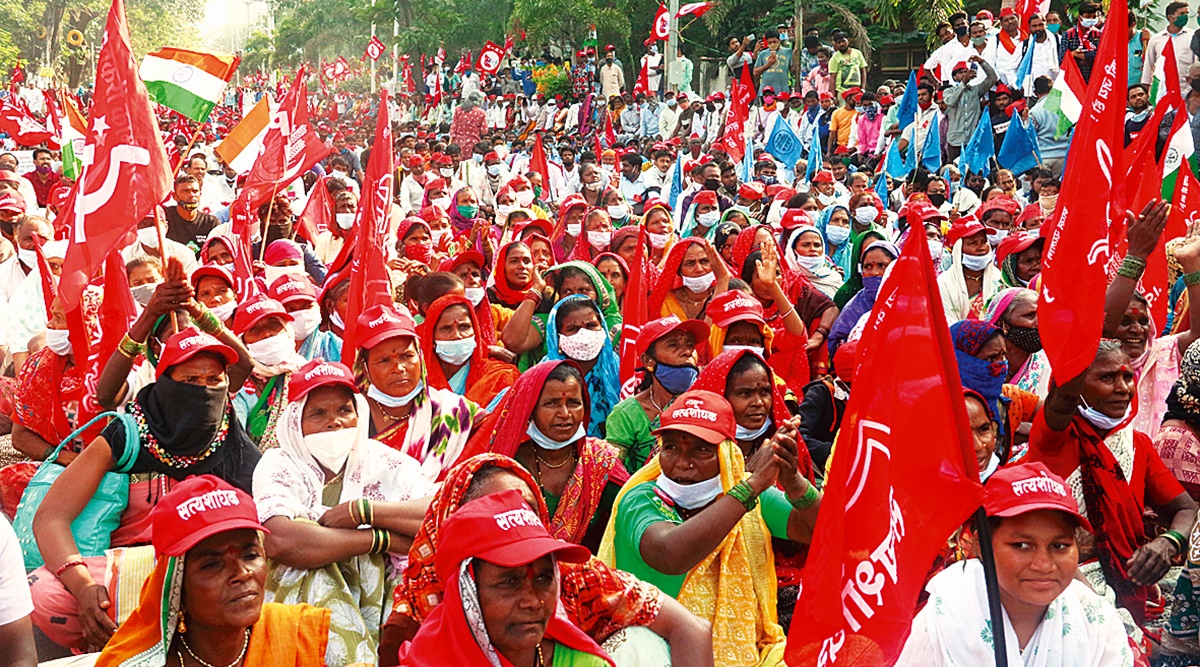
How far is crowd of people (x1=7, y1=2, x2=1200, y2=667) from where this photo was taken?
112 inches

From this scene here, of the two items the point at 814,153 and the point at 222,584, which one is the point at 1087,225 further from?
the point at 814,153

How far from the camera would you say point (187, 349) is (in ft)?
13.1

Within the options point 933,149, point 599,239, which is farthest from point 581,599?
point 933,149

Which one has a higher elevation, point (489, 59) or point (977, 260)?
point (489, 59)

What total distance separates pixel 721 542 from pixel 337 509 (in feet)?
3.66

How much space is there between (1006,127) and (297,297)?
8.70 metres

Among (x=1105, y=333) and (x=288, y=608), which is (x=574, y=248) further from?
(x=288, y=608)

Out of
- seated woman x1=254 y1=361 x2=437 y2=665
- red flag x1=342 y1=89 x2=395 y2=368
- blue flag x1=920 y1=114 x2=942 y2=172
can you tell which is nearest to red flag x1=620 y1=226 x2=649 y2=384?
red flag x1=342 y1=89 x2=395 y2=368

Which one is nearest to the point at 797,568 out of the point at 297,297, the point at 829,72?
the point at 297,297

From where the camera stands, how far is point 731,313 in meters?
5.43

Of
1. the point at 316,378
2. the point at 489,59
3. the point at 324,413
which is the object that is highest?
the point at 489,59

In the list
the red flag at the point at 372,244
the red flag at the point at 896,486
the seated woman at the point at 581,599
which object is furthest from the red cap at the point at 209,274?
the red flag at the point at 896,486

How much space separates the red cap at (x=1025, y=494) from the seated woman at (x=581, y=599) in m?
0.82

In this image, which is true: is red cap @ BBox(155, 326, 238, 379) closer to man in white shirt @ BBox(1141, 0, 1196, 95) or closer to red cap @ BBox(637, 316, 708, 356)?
red cap @ BBox(637, 316, 708, 356)
